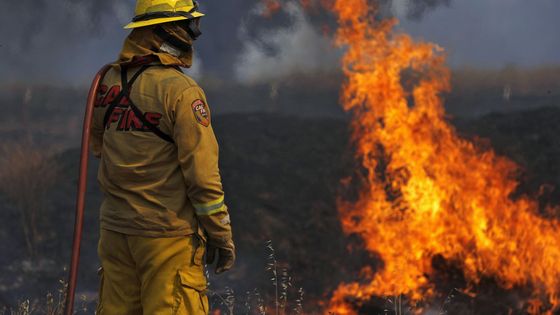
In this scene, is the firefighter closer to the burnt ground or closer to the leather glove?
the leather glove

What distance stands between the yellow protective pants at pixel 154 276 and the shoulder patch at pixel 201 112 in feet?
1.94

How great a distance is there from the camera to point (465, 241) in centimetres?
1190

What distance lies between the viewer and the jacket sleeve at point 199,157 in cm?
286

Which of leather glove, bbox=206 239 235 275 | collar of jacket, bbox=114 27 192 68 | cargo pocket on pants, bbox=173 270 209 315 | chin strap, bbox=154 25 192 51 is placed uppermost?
chin strap, bbox=154 25 192 51

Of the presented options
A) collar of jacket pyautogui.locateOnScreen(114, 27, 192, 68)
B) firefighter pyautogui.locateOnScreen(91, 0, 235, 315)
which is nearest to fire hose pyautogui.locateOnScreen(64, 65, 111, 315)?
firefighter pyautogui.locateOnScreen(91, 0, 235, 315)

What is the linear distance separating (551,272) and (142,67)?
10278 millimetres

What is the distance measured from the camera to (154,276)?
2953 mm

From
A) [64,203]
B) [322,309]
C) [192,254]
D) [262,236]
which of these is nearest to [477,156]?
[322,309]

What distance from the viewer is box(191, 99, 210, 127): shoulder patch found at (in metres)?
2.90

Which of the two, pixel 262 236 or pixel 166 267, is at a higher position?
pixel 166 267

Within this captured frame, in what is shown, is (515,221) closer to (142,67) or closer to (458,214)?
(458,214)

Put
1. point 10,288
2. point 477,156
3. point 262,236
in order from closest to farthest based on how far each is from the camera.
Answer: point 477,156, point 10,288, point 262,236

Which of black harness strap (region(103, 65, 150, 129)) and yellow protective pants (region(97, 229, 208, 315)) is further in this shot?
black harness strap (region(103, 65, 150, 129))

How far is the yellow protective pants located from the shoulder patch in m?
0.59
